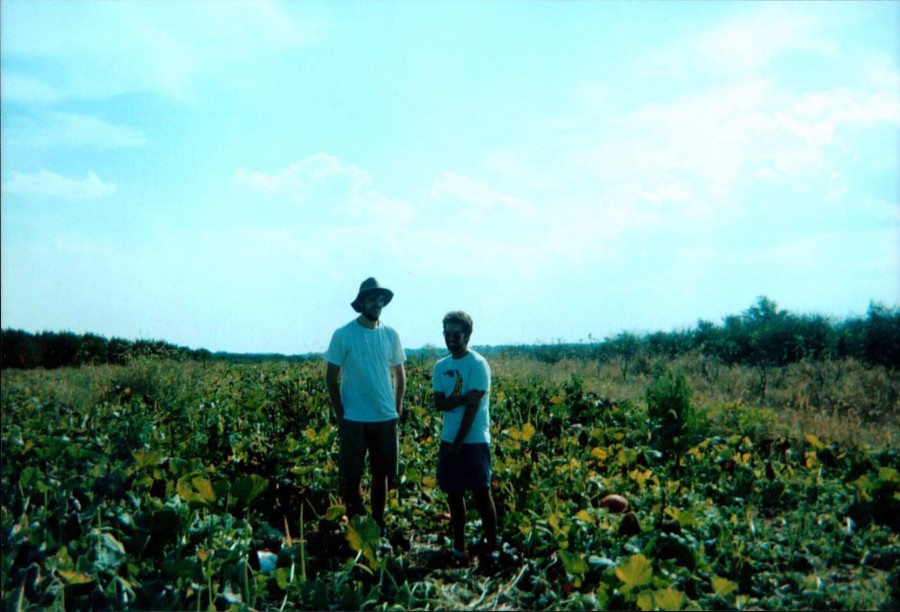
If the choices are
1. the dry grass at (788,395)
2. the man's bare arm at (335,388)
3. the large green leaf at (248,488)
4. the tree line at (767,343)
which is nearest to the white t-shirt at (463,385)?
the man's bare arm at (335,388)

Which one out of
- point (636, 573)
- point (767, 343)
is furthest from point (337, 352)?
point (767, 343)

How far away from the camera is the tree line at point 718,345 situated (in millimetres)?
16375

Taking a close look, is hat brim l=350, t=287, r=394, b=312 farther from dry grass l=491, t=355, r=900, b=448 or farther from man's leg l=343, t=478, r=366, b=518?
dry grass l=491, t=355, r=900, b=448

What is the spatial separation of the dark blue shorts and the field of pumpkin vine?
0.45 meters

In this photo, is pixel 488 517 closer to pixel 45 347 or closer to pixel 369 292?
pixel 369 292

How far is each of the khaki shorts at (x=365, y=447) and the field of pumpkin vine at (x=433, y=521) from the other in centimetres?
33

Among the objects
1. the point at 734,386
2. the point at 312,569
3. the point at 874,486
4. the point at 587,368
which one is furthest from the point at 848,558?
the point at 587,368

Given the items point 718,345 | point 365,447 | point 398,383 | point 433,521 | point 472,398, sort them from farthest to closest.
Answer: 1. point 718,345
2. point 433,521
3. point 398,383
4. point 365,447
5. point 472,398

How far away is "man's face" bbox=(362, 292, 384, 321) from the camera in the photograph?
13.6ft

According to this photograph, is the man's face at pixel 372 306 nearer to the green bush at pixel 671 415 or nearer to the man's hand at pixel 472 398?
the man's hand at pixel 472 398

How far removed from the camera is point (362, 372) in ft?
A: 13.3

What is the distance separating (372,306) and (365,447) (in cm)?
89

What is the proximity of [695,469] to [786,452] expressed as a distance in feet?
3.55

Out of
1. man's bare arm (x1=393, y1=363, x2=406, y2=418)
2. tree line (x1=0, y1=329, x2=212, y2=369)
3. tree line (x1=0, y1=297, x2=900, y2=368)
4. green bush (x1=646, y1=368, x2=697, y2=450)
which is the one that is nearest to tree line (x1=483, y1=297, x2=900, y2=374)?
tree line (x1=0, y1=297, x2=900, y2=368)
